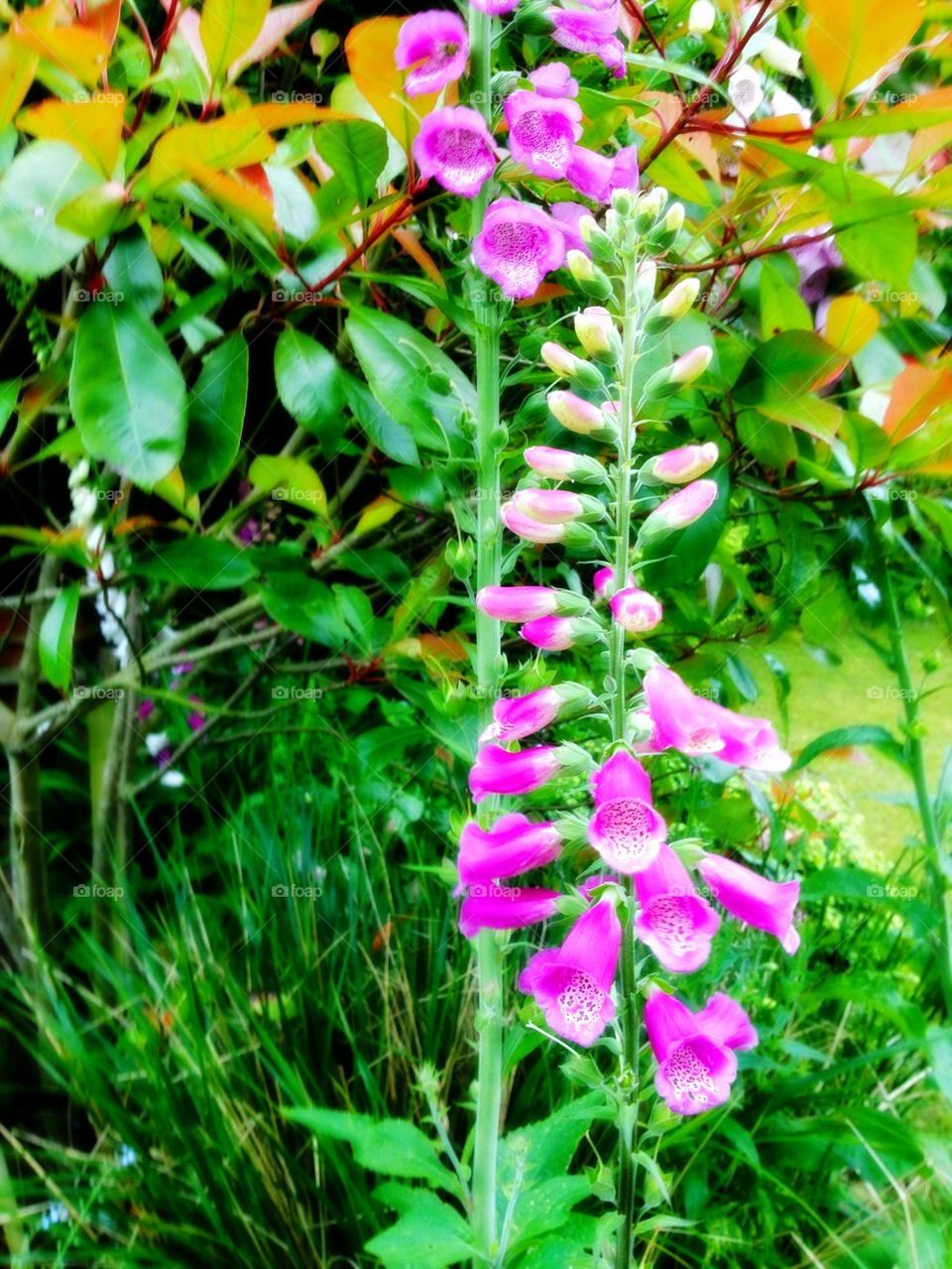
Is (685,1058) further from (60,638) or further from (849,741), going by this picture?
(60,638)

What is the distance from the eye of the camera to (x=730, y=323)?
1319 mm

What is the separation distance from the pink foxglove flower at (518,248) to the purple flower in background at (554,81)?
3.8 inches

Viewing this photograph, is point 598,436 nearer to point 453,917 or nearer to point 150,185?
point 150,185

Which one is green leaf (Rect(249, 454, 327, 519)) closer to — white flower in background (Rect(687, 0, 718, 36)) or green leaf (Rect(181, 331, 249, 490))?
green leaf (Rect(181, 331, 249, 490))

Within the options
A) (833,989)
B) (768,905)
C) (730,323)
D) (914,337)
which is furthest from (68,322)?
(833,989)

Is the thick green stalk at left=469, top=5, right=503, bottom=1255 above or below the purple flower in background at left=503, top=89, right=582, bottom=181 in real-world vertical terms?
below

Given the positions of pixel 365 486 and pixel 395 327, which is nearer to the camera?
pixel 395 327

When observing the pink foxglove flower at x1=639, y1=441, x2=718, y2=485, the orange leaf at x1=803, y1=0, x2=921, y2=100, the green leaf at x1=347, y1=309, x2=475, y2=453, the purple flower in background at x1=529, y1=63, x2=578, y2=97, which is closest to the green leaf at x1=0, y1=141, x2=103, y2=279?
the green leaf at x1=347, y1=309, x2=475, y2=453

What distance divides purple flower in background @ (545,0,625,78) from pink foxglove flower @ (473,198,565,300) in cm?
18

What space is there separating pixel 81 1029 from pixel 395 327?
1.42m

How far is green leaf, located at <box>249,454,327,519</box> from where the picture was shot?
1.24m

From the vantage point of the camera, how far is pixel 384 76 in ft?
3.04

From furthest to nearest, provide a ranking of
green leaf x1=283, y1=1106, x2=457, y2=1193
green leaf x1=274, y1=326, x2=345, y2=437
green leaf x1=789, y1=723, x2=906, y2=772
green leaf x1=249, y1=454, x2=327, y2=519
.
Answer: green leaf x1=789, y1=723, x2=906, y2=772 → green leaf x1=249, y1=454, x2=327, y2=519 → green leaf x1=283, y1=1106, x2=457, y2=1193 → green leaf x1=274, y1=326, x2=345, y2=437

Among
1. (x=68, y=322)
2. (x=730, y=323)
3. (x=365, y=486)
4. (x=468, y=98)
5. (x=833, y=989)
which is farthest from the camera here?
(x=365, y=486)
